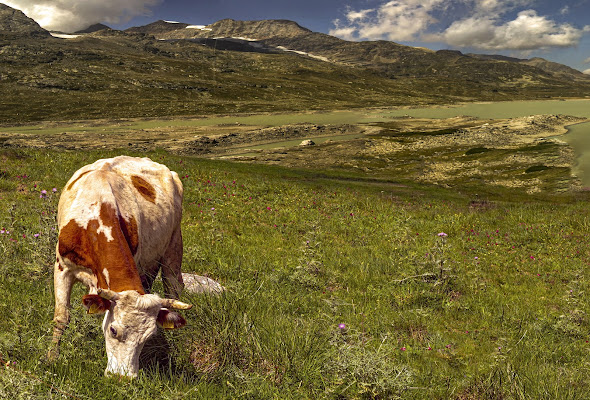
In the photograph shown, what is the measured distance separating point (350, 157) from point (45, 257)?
215 feet

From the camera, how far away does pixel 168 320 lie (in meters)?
4.69

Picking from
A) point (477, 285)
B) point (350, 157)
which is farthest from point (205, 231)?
point (350, 157)

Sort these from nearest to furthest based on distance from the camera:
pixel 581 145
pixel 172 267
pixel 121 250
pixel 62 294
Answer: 1. pixel 121 250
2. pixel 62 294
3. pixel 172 267
4. pixel 581 145

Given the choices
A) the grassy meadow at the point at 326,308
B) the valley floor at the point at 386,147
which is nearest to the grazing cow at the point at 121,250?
the grassy meadow at the point at 326,308

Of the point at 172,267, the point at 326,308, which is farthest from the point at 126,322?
the point at 326,308

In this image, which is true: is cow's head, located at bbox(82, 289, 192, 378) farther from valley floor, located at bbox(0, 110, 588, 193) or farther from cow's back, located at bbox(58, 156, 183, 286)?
valley floor, located at bbox(0, 110, 588, 193)

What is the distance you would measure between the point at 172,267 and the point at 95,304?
9.24 ft

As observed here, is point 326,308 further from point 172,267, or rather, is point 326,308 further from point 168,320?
point 168,320

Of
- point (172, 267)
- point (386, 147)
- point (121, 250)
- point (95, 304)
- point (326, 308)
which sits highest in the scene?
point (121, 250)

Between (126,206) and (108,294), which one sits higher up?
(126,206)

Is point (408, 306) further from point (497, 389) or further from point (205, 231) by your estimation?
point (205, 231)

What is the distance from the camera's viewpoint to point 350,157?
233 ft

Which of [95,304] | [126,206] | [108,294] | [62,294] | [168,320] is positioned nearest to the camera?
[108,294]

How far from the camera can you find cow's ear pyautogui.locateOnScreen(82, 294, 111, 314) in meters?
4.49
